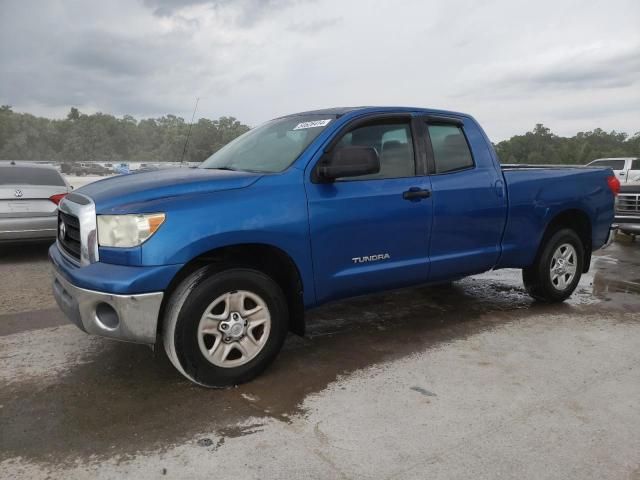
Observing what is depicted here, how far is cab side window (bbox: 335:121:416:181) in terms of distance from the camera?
386 cm

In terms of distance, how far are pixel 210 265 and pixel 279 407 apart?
3.07ft

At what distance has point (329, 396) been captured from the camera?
3131 millimetres

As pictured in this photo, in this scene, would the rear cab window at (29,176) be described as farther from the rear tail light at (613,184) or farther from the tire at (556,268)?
the rear tail light at (613,184)

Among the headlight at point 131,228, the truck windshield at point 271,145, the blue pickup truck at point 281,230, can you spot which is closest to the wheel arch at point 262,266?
the blue pickup truck at point 281,230

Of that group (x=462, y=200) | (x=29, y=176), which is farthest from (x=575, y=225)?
(x=29, y=176)

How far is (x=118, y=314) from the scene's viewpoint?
9.51 ft

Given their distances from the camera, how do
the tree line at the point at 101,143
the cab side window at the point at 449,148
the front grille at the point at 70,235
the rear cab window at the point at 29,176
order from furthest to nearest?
the tree line at the point at 101,143, the rear cab window at the point at 29,176, the cab side window at the point at 449,148, the front grille at the point at 70,235

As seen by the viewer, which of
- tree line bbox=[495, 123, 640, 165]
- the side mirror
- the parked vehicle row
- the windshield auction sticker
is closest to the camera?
the side mirror

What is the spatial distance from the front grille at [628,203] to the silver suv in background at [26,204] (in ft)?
30.4

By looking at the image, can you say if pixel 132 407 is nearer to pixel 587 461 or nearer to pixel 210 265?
pixel 210 265

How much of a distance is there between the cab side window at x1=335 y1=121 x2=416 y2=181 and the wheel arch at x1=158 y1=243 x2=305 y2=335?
2.99 feet

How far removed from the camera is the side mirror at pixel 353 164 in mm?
3410

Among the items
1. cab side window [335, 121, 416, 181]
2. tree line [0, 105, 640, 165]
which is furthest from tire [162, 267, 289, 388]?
tree line [0, 105, 640, 165]

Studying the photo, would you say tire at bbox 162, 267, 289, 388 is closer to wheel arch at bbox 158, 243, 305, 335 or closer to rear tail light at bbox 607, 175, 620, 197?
wheel arch at bbox 158, 243, 305, 335
